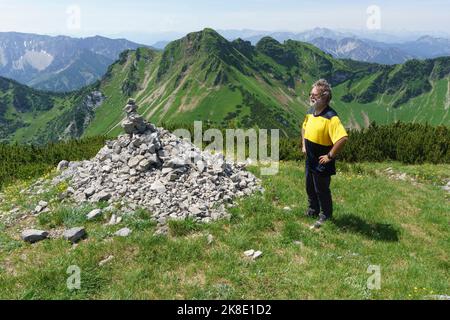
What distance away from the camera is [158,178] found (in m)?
13.3

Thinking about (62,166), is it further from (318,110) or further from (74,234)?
(318,110)

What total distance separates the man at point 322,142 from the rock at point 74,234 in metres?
7.04

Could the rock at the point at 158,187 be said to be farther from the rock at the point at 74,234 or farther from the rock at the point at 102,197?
the rock at the point at 74,234

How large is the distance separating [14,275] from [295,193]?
960cm

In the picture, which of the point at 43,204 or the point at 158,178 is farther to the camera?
the point at 158,178

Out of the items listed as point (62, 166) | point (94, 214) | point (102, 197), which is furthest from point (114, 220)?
point (62, 166)

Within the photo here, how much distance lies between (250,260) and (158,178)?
208 inches

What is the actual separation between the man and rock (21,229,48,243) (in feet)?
27.1

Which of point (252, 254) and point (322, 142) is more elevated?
point (322, 142)

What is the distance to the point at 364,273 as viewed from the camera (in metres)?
8.88

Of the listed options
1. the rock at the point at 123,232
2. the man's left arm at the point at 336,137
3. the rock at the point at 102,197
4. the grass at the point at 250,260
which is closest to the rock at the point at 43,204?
the grass at the point at 250,260

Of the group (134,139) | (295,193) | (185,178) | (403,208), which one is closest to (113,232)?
(185,178)

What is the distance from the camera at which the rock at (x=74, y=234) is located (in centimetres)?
1046

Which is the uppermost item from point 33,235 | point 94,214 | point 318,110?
point 318,110
